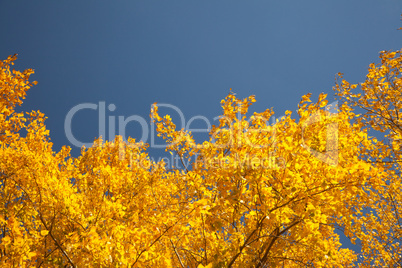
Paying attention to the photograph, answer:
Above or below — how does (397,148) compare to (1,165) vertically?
below

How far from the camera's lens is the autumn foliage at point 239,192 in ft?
9.43

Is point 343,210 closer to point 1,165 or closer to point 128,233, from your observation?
point 128,233

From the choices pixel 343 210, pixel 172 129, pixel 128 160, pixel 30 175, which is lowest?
pixel 343 210

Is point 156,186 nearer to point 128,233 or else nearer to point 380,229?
point 128,233

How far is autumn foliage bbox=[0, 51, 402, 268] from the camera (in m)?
2.88

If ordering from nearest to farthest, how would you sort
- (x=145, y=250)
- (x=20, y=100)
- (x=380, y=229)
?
(x=145, y=250) → (x=20, y=100) → (x=380, y=229)

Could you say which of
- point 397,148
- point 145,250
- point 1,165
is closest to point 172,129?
point 145,250

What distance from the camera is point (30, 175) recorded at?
4.71m

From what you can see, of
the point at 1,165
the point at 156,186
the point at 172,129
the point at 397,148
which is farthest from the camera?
the point at 156,186

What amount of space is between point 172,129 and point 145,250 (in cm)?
278

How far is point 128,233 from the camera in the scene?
3.32 meters

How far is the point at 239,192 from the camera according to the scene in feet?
9.29

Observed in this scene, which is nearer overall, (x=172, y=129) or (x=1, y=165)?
(x=1, y=165)

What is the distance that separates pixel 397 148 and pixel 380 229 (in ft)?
12.3
